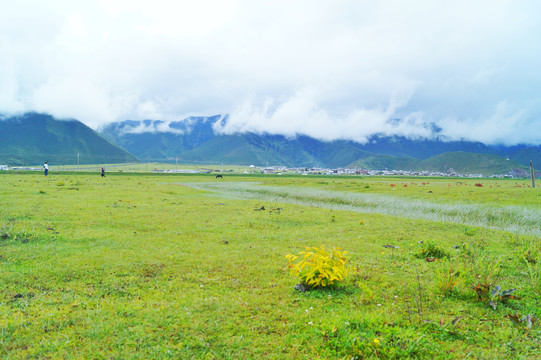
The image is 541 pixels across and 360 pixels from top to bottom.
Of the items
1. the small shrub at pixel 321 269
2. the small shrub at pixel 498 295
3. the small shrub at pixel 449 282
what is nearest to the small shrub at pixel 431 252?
the small shrub at pixel 449 282

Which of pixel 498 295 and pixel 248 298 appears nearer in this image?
pixel 498 295

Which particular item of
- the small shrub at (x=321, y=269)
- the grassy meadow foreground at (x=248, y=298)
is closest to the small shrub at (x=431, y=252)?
the grassy meadow foreground at (x=248, y=298)

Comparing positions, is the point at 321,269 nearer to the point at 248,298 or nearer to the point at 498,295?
the point at 248,298

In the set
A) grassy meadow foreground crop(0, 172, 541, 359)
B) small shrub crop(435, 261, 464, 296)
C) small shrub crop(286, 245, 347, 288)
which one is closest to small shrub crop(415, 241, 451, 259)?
grassy meadow foreground crop(0, 172, 541, 359)

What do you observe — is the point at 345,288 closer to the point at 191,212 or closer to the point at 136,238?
the point at 136,238

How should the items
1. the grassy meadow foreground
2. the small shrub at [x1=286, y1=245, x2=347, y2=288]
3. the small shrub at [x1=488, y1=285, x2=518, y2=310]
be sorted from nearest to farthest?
the grassy meadow foreground, the small shrub at [x1=488, y1=285, x2=518, y2=310], the small shrub at [x1=286, y1=245, x2=347, y2=288]

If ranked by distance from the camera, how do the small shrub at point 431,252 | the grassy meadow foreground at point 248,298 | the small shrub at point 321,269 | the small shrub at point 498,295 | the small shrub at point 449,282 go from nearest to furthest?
the grassy meadow foreground at point 248,298
the small shrub at point 498,295
the small shrub at point 449,282
the small shrub at point 321,269
the small shrub at point 431,252

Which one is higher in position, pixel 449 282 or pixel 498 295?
pixel 449 282

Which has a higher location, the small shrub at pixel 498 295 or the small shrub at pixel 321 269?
the small shrub at pixel 321 269

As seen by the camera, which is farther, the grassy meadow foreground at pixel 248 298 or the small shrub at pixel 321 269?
the small shrub at pixel 321 269

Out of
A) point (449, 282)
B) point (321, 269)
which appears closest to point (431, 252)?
point (449, 282)

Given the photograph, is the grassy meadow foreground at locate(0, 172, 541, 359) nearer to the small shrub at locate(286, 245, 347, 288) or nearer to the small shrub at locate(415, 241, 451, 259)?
the small shrub at locate(415, 241, 451, 259)

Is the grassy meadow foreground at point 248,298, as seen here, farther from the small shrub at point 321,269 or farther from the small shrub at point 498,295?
the small shrub at point 321,269

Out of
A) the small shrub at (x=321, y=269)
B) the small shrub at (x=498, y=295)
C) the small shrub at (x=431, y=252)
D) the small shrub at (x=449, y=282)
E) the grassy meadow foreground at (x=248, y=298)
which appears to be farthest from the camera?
the small shrub at (x=431, y=252)
